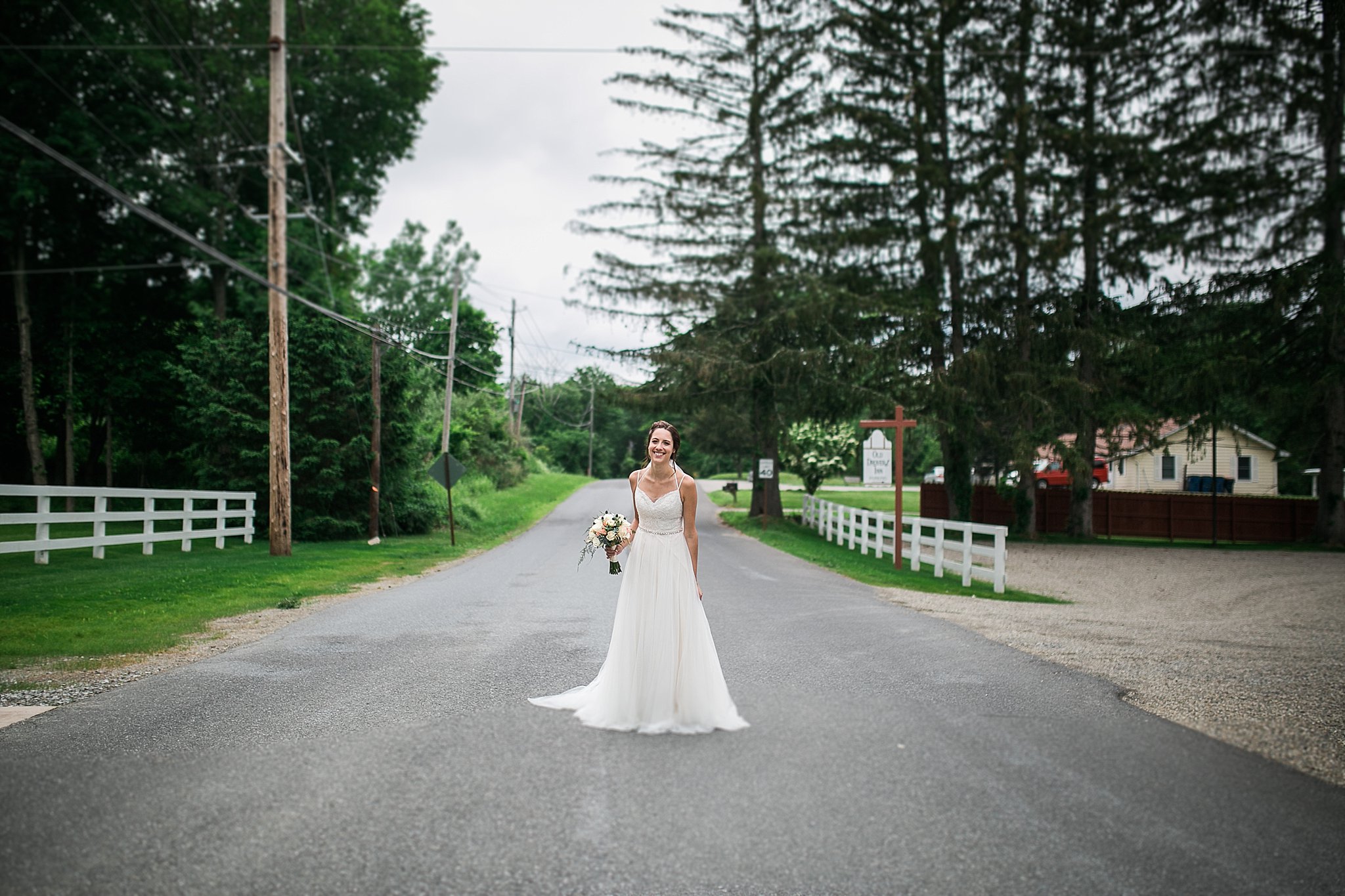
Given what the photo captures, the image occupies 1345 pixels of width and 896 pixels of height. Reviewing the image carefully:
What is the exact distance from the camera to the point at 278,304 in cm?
1630

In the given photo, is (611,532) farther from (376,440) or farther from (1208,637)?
(376,440)

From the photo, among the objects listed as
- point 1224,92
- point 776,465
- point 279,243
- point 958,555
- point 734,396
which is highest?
point 1224,92

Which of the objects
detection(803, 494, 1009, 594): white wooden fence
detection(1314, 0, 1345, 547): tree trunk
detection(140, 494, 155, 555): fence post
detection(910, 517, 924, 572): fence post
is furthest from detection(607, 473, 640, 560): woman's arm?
detection(1314, 0, 1345, 547): tree trunk

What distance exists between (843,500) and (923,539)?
98.0ft

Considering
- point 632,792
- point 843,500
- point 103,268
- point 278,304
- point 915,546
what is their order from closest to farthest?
point 632,792 → point 278,304 → point 915,546 → point 103,268 → point 843,500

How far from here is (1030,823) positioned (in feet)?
12.2

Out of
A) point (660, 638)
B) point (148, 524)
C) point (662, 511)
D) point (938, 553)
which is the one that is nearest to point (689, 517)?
point (662, 511)

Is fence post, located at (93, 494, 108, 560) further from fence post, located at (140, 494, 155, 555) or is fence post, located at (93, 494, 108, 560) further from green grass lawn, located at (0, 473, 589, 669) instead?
fence post, located at (140, 494, 155, 555)

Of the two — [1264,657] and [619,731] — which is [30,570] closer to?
[619,731]

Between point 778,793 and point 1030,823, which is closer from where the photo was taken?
point 1030,823

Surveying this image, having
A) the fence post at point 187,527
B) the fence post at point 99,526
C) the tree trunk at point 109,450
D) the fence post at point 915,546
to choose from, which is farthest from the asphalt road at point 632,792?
the tree trunk at point 109,450

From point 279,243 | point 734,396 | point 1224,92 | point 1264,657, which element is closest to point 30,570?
point 279,243

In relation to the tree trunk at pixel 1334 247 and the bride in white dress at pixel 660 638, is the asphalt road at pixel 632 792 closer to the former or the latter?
the bride in white dress at pixel 660 638

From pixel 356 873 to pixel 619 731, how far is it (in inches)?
84.7
